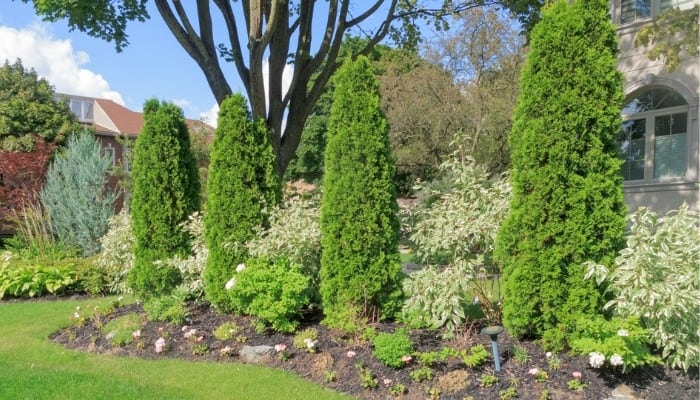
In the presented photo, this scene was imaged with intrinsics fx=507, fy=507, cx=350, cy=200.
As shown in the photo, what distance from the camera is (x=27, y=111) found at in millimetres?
23969

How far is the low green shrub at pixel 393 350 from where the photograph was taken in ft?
13.8

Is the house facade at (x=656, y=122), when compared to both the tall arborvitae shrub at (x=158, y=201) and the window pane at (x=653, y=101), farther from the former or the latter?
the tall arborvitae shrub at (x=158, y=201)

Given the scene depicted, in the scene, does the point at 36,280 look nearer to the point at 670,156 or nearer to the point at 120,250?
the point at 120,250

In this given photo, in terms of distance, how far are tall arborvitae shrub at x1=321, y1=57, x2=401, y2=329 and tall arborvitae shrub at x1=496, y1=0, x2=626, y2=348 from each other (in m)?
1.24

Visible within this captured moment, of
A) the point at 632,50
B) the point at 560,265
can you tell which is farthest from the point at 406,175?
the point at 560,265

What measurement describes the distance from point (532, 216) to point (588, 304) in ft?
2.76

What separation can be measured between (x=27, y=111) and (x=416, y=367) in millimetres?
25903

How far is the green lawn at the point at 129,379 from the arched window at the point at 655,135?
1032cm

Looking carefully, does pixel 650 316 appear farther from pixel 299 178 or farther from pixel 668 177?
pixel 299 178

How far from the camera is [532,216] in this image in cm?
434

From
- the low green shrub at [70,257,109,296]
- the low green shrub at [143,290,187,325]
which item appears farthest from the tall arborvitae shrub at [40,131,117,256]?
the low green shrub at [143,290,187,325]

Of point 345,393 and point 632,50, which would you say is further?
point 632,50

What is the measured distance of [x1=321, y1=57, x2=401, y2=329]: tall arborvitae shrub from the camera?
507 centimetres

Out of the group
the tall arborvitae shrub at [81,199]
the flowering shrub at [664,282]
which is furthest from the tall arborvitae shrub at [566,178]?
the tall arborvitae shrub at [81,199]
